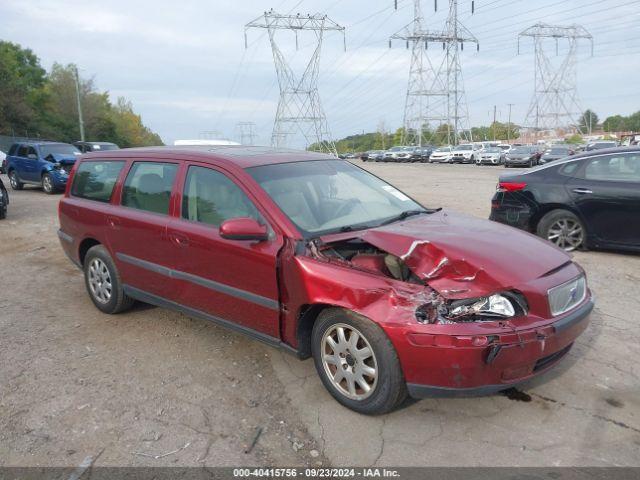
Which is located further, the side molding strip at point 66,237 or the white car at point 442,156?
the white car at point 442,156

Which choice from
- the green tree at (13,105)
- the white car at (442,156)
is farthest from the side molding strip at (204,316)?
the green tree at (13,105)

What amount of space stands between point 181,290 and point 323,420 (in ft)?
5.56

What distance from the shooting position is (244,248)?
145 inches

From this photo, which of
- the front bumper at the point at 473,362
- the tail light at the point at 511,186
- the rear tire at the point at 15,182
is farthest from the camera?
the rear tire at the point at 15,182

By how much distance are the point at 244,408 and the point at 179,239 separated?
1.45 meters

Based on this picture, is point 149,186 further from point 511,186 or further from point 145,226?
point 511,186

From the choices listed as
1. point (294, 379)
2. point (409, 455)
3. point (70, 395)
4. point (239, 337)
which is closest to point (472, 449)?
point (409, 455)

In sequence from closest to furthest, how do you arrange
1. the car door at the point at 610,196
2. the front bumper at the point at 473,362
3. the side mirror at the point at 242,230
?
the front bumper at the point at 473,362 < the side mirror at the point at 242,230 < the car door at the point at 610,196

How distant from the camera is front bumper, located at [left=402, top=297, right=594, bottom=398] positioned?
2.88 metres

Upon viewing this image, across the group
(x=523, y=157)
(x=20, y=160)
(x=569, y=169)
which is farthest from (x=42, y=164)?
(x=523, y=157)

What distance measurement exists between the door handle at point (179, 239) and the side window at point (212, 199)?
15cm

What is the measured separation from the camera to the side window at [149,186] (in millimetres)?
4422

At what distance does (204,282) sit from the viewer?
4059 millimetres

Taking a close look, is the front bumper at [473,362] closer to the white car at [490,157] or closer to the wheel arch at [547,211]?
the wheel arch at [547,211]
